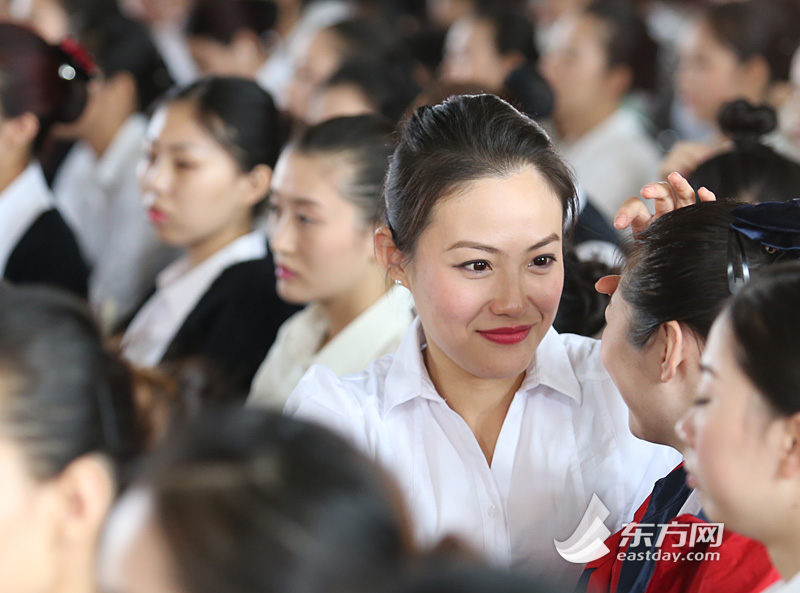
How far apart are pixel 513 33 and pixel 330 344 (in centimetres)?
189

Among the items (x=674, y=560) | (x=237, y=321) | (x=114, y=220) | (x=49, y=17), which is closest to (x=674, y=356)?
(x=674, y=560)

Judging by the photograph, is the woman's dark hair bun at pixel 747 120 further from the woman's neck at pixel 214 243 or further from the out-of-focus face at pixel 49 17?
the out-of-focus face at pixel 49 17

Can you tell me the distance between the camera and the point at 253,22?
3.88 metres

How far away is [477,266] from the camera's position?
1.13 meters

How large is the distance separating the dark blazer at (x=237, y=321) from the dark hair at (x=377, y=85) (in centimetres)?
66

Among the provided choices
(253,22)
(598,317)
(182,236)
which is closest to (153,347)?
(182,236)

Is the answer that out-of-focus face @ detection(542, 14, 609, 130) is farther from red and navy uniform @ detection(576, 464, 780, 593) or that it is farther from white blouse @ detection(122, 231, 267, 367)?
red and navy uniform @ detection(576, 464, 780, 593)

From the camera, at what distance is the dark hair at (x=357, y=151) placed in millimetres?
1624

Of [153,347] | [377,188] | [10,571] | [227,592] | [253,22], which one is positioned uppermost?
[253,22]

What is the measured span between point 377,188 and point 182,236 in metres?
0.56

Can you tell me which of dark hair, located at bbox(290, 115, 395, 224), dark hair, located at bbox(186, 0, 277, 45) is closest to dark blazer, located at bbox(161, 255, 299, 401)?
dark hair, located at bbox(290, 115, 395, 224)

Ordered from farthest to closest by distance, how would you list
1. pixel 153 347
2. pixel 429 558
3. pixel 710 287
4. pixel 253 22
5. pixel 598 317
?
pixel 253 22 → pixel 153 347 → pixel 598 317 → pixel 710 287 → pixel 429 558

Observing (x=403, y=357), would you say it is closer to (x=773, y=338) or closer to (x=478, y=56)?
(x=773, y=338)

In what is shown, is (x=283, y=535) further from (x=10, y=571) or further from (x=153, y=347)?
(x=153, y=347)
